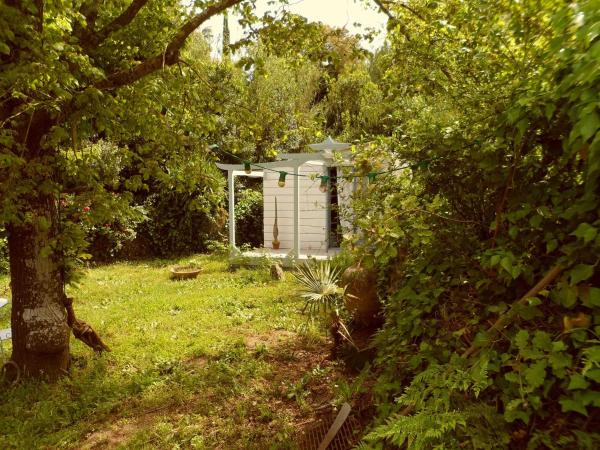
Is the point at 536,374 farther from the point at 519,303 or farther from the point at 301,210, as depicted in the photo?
the point at 301,210

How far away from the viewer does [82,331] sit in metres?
4.88

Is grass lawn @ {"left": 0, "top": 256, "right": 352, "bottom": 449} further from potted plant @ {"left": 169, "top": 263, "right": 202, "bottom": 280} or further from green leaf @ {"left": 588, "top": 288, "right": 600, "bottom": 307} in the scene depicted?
green leaf @ {"left": 588, "top": 288, "right": 600, "bottom": 307}

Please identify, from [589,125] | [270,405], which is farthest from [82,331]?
[589,125]

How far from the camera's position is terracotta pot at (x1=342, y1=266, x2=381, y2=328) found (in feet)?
16.6

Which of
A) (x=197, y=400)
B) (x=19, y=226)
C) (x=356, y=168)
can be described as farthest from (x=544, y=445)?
(x=19, y=226)

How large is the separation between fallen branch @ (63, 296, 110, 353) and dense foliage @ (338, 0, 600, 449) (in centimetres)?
Answer: 354

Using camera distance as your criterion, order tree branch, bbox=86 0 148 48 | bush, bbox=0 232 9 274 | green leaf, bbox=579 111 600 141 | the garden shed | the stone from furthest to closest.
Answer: the garden shed, bush, bbox=0 232 9 274, the stone, tree branch, bbox=86 0 148 48, green leaf, bbox=579 111 600 141

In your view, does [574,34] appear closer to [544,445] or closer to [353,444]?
[544,445]

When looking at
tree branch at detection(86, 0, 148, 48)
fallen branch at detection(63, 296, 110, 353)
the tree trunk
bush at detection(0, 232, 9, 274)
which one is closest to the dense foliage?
tree branch at detection(86, 0, 148, 48)

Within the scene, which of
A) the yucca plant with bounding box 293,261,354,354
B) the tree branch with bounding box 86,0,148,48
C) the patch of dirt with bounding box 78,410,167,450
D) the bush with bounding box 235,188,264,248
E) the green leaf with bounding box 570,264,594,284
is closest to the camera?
the green leaf with bounding box 570,264,594,284

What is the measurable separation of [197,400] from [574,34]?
403 centimetres

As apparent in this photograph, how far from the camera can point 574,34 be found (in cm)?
152

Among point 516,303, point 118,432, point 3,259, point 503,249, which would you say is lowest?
point 118,432

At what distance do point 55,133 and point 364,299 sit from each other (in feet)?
12.0
